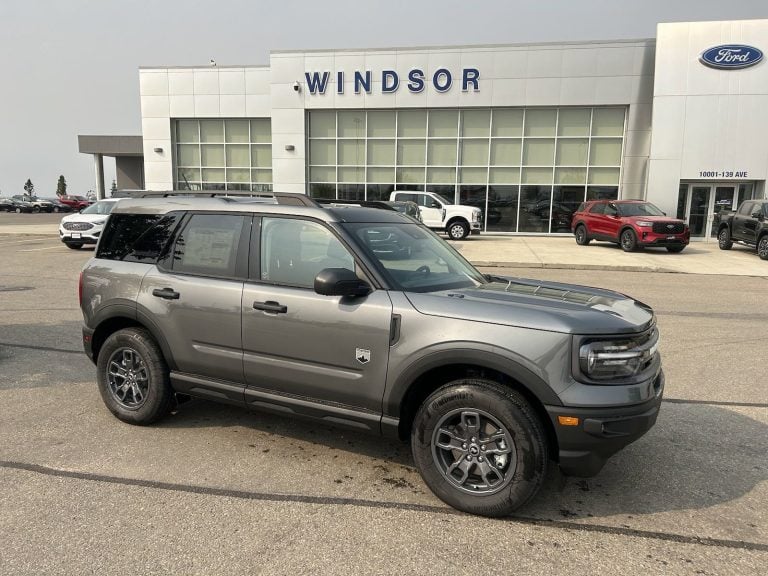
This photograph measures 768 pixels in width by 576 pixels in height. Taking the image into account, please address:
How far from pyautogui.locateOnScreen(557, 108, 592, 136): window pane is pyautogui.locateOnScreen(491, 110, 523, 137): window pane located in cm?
181

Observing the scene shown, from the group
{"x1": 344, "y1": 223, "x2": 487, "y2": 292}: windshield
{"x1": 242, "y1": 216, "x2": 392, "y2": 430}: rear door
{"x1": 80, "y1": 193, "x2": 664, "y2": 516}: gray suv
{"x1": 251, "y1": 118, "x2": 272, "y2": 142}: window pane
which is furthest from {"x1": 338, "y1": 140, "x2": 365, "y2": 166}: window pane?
{"x1": 242, "y1": 216, "x2": 392, "y2": 430}: rear door

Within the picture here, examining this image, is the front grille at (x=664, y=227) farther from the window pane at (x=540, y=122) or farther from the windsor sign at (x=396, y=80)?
the windsor sign at (x=396, y=80)

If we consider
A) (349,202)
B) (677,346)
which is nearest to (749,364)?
(677,346)

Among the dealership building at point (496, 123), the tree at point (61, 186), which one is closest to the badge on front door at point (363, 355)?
the dealership building at point (496, 123)

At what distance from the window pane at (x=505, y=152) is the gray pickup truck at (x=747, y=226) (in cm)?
919

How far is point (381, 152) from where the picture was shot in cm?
2784

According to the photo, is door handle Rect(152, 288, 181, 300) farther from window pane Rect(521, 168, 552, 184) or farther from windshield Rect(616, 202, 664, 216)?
window pane Rect(521, 168, 552, 184)

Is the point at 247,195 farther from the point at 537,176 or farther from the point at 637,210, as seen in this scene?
the point at 537,176

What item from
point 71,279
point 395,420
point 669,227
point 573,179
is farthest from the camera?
point 573,179

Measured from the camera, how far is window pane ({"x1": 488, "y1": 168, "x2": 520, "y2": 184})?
26.8 metres

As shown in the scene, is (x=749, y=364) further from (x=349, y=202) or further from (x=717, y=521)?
(x=349, y=202)

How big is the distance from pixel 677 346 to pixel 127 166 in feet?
203

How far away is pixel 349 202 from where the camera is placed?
465 cm

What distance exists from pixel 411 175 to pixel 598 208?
387 inches
